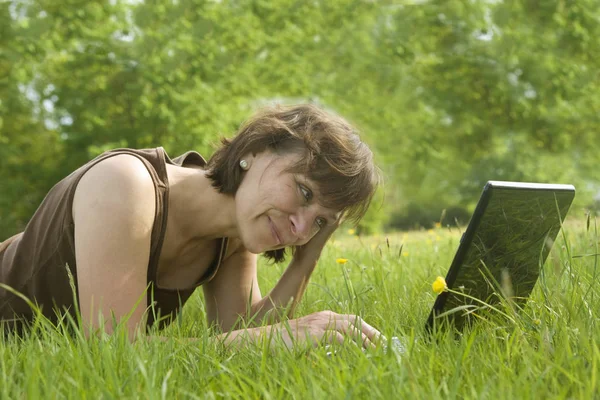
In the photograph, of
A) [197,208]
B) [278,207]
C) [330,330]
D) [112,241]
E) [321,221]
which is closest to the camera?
[330,330]

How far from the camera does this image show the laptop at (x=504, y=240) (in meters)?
1.96

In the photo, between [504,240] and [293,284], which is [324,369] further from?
[293,284]

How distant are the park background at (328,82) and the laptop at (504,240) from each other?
12.6 meters

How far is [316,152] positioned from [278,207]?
0.27 metres

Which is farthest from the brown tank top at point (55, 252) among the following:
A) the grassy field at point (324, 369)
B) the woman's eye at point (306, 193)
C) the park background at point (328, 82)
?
the park background at point (328, 82)

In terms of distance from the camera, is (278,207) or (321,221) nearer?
(278,207)

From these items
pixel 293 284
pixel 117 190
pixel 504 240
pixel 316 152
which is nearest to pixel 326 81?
pixel 293 284


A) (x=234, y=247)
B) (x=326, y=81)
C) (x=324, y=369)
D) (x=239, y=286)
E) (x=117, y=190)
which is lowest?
(x=326, y=81)

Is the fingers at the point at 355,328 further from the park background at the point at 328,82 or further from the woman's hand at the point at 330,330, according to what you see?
the park background at the point at 328,82

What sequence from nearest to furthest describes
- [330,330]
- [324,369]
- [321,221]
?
[324,369]
[330,330]
[321,221]

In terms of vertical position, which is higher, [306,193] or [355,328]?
[306,193]

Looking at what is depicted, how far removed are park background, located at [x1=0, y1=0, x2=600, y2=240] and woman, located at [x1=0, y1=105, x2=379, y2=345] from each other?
37.5 ft

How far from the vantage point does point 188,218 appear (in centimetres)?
A: 292

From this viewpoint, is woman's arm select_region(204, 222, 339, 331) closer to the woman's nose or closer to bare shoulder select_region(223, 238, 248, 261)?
bare shoulder select_region(223, 238, 248, 261)
